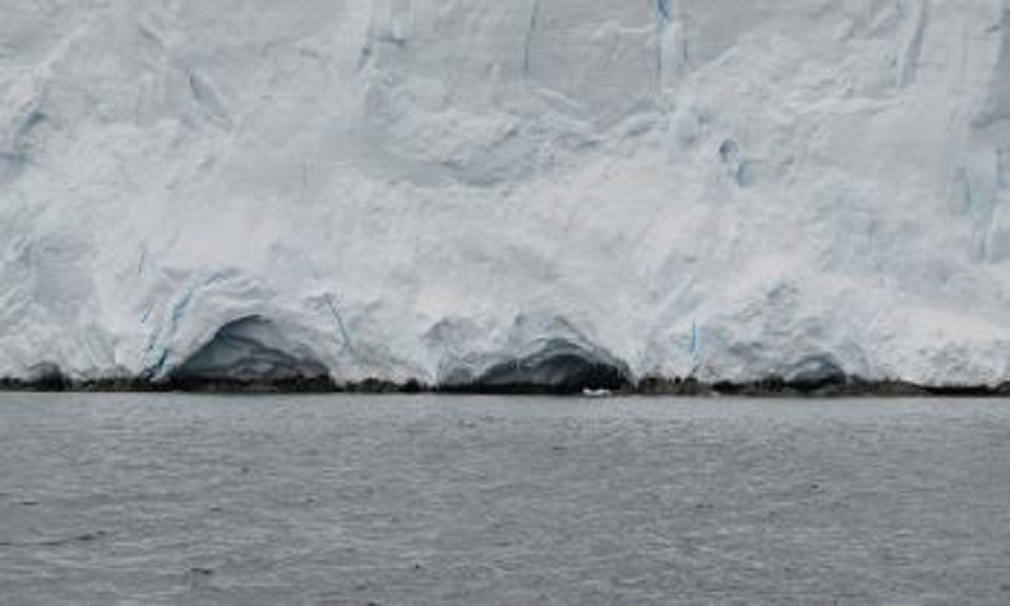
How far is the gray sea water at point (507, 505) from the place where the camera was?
13273 millimetres

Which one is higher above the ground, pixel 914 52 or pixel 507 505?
pixel 914 52

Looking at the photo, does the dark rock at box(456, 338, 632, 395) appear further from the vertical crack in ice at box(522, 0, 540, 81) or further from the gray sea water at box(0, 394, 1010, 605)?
the vertical crack in ice at box(522, 0, 540, 81)

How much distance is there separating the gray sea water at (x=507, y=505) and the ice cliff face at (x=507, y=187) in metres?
1.15

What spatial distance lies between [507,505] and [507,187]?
38.4 feet

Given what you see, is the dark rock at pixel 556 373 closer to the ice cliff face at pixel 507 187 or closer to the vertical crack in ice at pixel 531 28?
the ice cliff face at pixel 507 187

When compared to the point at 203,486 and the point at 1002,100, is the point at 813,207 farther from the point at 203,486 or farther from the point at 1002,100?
the point at 203,486

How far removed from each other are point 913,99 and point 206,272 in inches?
426

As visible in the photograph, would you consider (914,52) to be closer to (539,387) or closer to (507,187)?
Answer: (507,187)

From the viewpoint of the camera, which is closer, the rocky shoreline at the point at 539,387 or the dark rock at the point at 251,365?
the rocky shoreline at the point at 539,387

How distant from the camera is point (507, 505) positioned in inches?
685

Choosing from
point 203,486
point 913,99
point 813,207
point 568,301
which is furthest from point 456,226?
point 203,486

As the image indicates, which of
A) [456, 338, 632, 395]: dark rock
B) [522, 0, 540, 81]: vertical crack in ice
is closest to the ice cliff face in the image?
[522, 0, 540, 81]: vertical crack in ice

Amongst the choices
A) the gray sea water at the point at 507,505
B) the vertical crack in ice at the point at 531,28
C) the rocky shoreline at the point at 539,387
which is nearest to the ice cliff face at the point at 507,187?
the vertical crack in ice at the point at 531,28

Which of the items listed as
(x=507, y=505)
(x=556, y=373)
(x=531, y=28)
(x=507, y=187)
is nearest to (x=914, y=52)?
(x=531, y=28)
